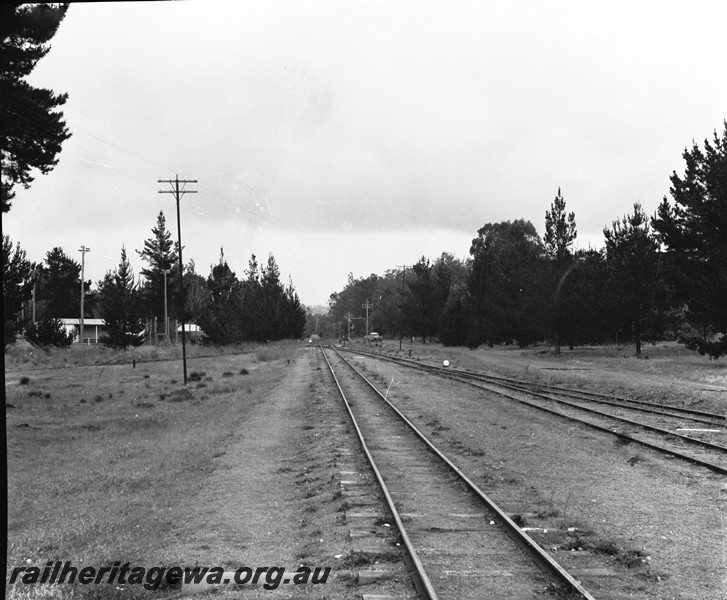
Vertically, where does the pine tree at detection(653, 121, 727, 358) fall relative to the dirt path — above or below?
above

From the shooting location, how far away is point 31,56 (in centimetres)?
1964

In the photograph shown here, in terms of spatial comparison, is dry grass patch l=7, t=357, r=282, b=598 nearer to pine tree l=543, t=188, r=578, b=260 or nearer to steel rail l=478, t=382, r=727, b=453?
steel rail l=478, t=382, r=727, b=453

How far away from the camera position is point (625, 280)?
4950cm

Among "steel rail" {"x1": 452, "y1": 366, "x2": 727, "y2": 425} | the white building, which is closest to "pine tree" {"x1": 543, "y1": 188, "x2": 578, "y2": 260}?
"steel rail" {"x1": 452, "y1": 366, "x2": 727, "y2": 425}

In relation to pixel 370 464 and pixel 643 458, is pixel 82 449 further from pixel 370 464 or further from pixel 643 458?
pixel 643 458

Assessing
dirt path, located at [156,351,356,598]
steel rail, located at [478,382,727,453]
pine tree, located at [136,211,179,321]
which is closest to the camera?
dirt path, located at [156,351,356,598]

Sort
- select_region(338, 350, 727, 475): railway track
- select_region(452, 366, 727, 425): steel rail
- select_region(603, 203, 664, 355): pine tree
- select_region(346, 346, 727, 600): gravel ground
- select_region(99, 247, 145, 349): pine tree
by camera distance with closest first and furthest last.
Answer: select_region(346, 346, 727, 600): gravel ground < select_region(338, 350, 727, 475): railway track < select_region(452, 366, 727, 425): steel rail < select_region(603, 203, 664, 355): pine tree < select_region(99, 247, 145, 349): pine tree

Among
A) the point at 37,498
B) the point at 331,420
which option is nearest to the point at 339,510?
the point at 37,498

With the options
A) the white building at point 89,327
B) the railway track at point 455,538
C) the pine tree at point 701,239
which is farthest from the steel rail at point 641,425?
the white building at point 89,327

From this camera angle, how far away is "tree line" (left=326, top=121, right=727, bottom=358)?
36625mm

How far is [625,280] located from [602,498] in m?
42.8

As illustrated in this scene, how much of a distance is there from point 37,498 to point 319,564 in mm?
7126

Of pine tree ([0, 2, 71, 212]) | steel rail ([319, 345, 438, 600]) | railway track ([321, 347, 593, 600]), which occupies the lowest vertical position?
railway track ([321, 347, 593, 600])

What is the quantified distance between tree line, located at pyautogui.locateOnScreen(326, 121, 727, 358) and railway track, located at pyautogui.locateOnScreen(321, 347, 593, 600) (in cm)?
2872
